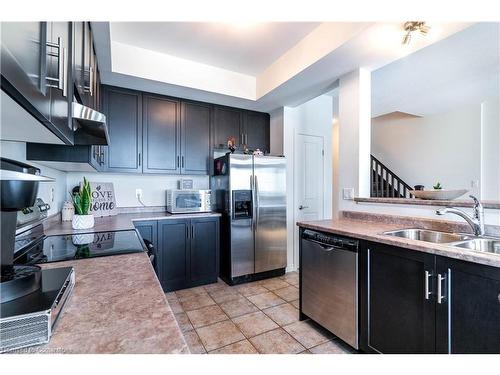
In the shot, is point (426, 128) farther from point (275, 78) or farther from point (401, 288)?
point (401, 288)

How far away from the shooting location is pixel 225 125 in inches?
134

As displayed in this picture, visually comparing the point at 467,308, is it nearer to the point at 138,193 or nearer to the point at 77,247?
the point at 77,247

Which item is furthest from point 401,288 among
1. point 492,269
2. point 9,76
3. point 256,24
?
point 256,24

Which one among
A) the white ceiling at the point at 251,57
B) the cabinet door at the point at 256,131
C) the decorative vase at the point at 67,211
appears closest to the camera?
the white ceiling at the point at 251,57

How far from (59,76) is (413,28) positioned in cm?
208

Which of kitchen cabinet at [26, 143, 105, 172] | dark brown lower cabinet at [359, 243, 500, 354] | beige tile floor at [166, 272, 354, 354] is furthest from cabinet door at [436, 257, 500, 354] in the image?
kitchen cabinet at [26, 143, 105, 172]

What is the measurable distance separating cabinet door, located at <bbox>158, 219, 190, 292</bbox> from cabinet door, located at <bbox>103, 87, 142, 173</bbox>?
31.1 inches

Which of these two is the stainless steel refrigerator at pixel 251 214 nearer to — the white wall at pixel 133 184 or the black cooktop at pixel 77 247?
the white wall at pixel 133 184

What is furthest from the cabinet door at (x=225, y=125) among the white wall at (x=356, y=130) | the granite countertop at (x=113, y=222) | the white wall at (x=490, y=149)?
the white wall at (x=490, y=149)

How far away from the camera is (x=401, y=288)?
4.57 feet

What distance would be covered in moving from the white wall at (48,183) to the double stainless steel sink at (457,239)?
2204 mm

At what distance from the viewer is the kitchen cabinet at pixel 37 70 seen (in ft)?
1.70
